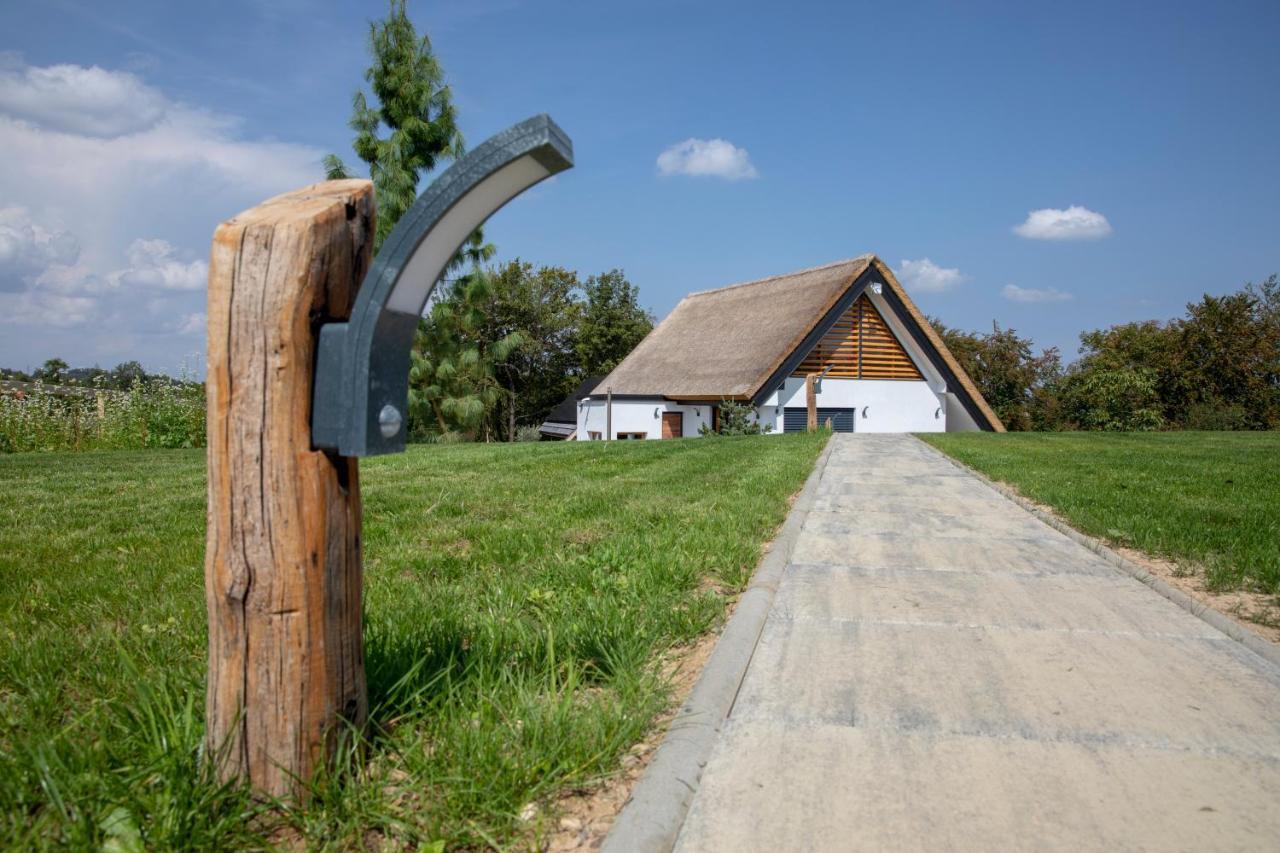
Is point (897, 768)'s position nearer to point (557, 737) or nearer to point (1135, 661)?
point (557, 737)

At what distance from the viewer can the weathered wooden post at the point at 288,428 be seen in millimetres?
2225

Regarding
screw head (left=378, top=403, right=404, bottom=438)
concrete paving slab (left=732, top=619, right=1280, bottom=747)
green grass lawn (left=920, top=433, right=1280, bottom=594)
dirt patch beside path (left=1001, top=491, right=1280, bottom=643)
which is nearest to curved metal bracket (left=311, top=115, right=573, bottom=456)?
screw head (left=378, top=403, right=404, bottom=438)

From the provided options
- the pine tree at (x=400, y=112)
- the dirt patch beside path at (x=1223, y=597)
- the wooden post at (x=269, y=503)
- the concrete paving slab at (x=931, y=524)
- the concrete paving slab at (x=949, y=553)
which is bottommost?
the dirt patch beside path at (x=1223, y=597)

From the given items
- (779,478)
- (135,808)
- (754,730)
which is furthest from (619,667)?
(779,478)

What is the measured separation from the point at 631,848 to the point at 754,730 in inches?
34.7

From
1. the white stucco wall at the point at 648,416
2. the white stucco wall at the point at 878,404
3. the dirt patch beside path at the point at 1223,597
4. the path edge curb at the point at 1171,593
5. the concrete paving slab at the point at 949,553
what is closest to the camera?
the path edge curb at the point at 1171,593

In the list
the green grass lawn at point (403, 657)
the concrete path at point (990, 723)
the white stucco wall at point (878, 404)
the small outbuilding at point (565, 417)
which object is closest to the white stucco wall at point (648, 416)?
the white stucco wall at point (878, 404)

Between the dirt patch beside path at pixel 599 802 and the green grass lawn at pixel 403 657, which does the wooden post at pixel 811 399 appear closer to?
the green grass lawn at pixel 403 657

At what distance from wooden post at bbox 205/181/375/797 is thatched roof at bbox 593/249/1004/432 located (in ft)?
71.7

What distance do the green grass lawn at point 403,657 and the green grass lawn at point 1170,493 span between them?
2.75 meters

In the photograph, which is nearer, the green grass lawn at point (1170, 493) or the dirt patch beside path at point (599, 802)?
the dirt patch beside path at point (599, 802)

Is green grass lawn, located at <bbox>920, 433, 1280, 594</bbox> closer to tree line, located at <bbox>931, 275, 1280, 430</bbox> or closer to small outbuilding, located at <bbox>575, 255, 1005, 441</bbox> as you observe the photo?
small outbuilding, located at <bbox>575, 255, 1005, 441</bbox>

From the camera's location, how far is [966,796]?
250 cm

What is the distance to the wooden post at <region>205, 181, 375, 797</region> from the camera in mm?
2227
